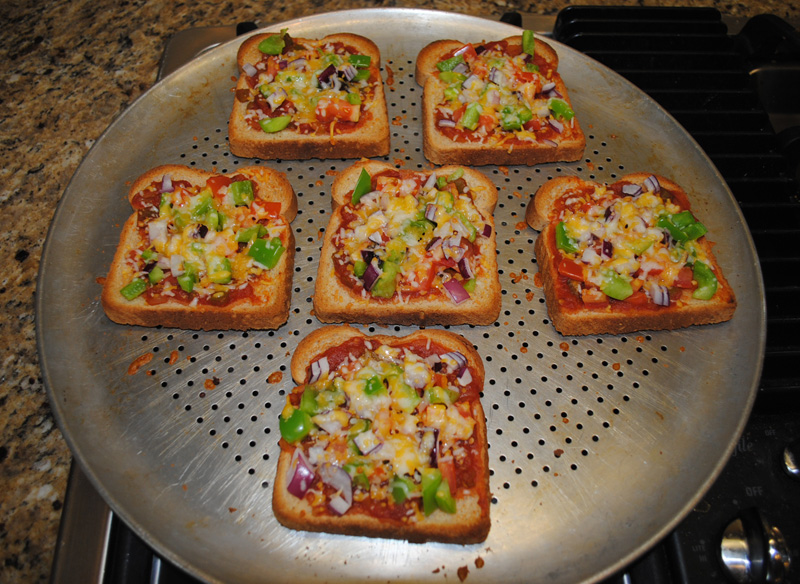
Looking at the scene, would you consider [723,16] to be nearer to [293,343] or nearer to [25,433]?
[293,343]

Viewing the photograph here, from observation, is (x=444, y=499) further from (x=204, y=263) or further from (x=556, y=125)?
(x=556, y=125)

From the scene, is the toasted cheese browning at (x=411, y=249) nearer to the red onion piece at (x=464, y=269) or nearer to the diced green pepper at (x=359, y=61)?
the red onion piece at (x=464, y=269)

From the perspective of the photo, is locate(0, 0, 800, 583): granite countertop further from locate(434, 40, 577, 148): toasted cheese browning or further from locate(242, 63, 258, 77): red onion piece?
locate(434, 40, 577, 148): toasted cheese browning

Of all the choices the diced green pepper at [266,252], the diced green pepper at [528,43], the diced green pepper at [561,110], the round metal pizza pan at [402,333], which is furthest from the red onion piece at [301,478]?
the diced green pepper at [528,43]

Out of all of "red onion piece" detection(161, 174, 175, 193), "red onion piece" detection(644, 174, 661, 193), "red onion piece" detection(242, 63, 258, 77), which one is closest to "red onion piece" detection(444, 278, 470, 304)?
"red onion piece" detection(644, 174, 661, 193)

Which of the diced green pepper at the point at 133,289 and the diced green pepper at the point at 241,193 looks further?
the diced green pepper at the point at 241,193

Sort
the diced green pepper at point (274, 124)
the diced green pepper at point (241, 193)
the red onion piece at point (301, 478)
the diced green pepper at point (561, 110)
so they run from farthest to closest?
the diced green pepper at point (561, 110) < the diced green pepper at point (274, 124) < the diced green pepper at point (241, 193) < the red onion piece at point (301, 478)
